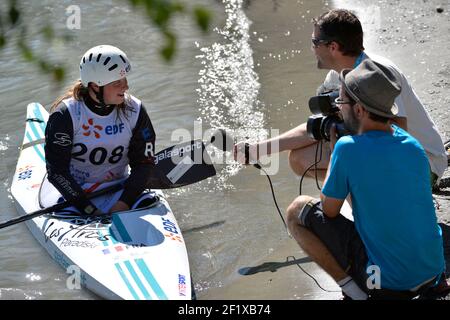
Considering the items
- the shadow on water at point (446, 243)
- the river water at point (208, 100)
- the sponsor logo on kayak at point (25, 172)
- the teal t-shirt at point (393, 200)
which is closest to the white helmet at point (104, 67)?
the river water at point (208, 100)

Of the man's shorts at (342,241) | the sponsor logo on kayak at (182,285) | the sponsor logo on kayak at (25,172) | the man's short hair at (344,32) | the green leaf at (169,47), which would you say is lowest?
the sponsor logo on kayak at (25,172)

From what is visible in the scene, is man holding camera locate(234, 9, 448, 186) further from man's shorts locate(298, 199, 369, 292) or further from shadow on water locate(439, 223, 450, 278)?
man's shorts locate(298, 199, 369, 292)

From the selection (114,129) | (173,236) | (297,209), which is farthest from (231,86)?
(297,209)

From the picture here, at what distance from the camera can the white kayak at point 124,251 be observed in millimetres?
5179

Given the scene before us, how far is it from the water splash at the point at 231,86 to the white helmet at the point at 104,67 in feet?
5.96

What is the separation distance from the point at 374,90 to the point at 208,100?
5.05 metres

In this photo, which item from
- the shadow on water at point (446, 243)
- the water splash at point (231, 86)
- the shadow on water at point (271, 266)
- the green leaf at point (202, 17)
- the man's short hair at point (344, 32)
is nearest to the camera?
the green leaf at point (202, 17)

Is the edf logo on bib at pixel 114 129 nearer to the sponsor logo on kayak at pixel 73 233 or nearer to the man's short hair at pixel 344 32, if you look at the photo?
the sponsor logo on kayak at pixel 73 233

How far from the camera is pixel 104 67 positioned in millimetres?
5730

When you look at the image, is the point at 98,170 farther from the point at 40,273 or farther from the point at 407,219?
the point at 407,219

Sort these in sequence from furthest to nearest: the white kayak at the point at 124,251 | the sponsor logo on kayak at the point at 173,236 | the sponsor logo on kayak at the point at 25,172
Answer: the sponsor logo on kayak at the point at 25,172, the sponsor logo on kayak at the point at 173,236, the white kayak at the point at 124,251

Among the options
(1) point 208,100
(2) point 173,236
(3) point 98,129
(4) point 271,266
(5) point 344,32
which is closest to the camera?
(5) point 344,32

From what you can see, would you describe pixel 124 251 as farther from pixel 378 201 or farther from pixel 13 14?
pixel 13 14

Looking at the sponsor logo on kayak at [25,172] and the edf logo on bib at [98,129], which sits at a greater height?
the edf logo on bib at [98,129]
